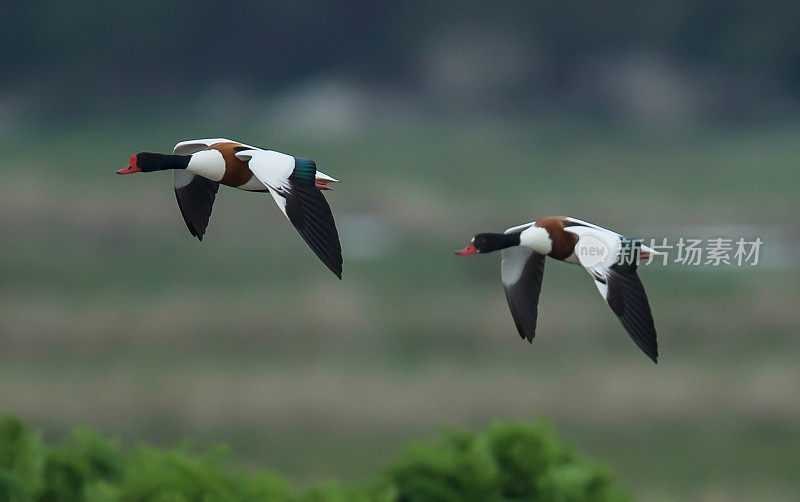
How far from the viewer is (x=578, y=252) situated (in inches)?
112

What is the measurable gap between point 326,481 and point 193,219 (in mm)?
4950

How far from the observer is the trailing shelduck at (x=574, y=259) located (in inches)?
106

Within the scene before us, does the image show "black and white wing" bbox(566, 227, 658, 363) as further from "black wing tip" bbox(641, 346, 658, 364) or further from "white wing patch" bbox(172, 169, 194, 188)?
"white wing patch" bbox(172, 169, 194, 188)

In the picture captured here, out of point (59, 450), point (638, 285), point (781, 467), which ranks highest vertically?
point (638, 285)

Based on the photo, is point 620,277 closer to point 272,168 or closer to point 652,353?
point 652,353

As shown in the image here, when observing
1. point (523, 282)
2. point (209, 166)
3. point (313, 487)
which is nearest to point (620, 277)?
point (523, 282)

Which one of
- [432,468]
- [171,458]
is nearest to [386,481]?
[432,468]

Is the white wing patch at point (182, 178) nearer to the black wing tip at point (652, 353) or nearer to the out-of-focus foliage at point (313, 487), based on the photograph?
the black wing tip at point (652, 353)

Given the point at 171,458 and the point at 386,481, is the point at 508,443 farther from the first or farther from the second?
the point at 171,458

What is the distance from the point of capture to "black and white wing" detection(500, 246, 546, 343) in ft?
9.78

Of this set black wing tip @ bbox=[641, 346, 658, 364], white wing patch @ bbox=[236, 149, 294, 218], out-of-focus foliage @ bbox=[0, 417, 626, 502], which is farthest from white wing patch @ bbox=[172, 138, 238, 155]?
out-of-focus foliage @ bbox=[0, 417, 626, 502]

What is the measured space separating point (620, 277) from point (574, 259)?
139 mm

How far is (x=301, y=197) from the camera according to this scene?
265 centimetres

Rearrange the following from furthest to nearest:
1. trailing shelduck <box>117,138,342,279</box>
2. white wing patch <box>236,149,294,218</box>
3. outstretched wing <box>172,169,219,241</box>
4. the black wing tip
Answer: outstretched wing <box>172,169,219,241</box> → white wing patch <box>236,149,294,218</box> → trailing shelduck <box>117,138,342,279</box> → the black wing tip
